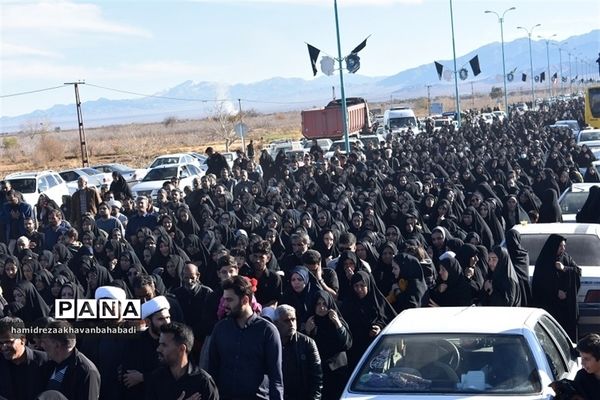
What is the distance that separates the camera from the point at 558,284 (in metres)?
9.66

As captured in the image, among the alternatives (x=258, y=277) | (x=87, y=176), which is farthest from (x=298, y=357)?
(x=87, y=176)

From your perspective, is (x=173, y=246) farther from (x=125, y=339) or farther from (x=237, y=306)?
(x=237, y=306)

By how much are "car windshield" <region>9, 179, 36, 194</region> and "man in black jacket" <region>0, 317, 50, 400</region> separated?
21157mm

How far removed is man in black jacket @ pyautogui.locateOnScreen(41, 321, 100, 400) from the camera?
5.85 m

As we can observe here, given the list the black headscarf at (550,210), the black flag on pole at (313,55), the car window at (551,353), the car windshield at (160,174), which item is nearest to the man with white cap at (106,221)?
the black headscarf at (550,210)

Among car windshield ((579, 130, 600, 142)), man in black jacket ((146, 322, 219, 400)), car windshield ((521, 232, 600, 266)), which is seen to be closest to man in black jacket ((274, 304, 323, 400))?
man in black jacket ((146, 322, 219, 400))

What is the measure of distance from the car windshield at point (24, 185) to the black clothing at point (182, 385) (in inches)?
874

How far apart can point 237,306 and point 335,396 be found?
2.15m

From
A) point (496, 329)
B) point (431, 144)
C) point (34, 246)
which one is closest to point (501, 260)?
point (496, 329)

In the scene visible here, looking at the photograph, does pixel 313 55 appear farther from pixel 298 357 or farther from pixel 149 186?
pixel 298 357

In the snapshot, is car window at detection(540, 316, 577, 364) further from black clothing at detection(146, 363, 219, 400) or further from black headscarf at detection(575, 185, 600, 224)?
black headscarf at detection(575, 185, 600, 224)

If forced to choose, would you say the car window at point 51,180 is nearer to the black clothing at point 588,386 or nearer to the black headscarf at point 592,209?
the black headscarf at point 592,209

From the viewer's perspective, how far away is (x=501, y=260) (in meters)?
9.20

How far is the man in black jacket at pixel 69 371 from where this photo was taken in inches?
230
